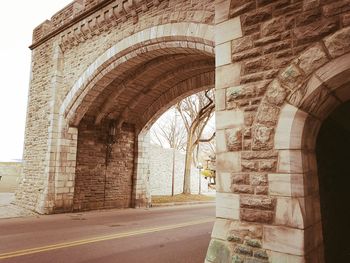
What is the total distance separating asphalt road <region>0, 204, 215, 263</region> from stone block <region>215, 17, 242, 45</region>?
366cm

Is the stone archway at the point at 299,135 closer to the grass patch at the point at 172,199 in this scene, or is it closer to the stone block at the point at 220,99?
the stone block at the point at 220,99

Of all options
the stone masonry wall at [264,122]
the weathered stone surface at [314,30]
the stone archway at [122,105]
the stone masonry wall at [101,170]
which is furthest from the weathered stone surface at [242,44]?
the stone masonry wall at [101,170]

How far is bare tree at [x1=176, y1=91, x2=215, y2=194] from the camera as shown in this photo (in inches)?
665

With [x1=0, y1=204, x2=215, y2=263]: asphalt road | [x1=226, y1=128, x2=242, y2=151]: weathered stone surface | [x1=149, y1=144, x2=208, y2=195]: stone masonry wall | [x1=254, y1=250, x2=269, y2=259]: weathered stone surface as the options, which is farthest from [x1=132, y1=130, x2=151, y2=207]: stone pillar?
[x1=254, y1=250, x2=269, y2=259]: weathered stone surface

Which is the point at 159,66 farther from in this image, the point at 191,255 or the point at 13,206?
the point at 13,206

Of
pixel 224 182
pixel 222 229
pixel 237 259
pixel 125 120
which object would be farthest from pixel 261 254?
pixel 125 120

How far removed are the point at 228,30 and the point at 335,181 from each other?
9.44 feet

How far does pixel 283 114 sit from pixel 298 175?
734 millimetres

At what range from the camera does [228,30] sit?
3.99 m

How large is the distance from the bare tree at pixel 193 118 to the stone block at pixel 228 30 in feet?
39.9

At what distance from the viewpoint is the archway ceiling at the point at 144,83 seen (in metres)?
8.76

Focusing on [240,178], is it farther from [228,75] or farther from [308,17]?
[308,17]

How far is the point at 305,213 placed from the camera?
3.06 m

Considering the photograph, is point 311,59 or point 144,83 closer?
point 311,59
